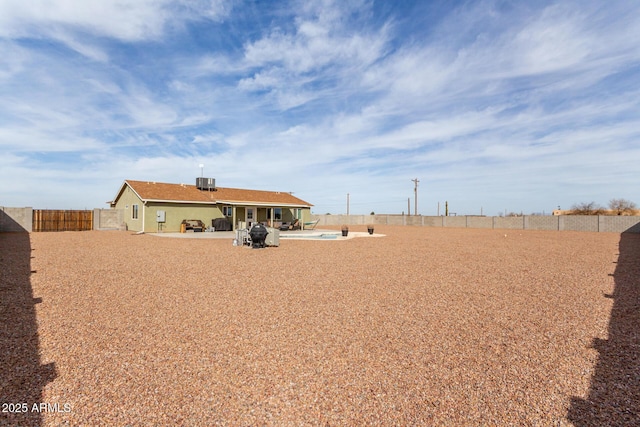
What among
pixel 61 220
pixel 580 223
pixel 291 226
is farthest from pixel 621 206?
pixel 61 220

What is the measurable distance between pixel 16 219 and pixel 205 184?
44.4 feet

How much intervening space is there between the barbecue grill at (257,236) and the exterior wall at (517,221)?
109 ft

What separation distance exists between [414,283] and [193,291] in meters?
5.40

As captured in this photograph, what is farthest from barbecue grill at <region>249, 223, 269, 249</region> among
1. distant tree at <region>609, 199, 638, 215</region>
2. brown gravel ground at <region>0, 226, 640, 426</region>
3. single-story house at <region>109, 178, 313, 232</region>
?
distant tree at <region>609, 199, 638, 215</region>

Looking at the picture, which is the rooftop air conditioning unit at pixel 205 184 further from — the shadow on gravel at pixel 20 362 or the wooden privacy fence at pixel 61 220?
the shadow on gravel at pixel 20 362

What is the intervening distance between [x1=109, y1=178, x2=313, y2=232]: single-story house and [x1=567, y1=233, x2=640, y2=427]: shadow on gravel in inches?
817

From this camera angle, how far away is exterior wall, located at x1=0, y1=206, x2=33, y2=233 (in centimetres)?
2381

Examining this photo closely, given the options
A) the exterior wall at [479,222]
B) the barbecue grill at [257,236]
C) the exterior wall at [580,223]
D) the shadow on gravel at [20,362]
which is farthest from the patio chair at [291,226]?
the exterior wall at [580,223]

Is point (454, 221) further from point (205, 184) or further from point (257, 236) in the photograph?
point (257, 236)

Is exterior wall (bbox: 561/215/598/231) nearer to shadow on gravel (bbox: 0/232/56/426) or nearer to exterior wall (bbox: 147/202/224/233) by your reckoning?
exterior wall (bbox: 147/202/224/233)

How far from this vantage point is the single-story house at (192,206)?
24.8 metres

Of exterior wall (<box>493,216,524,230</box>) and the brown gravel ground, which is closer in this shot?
the brown gravel ground

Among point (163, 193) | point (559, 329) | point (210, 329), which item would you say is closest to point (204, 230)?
point (163, 193)

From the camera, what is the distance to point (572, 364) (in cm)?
407
